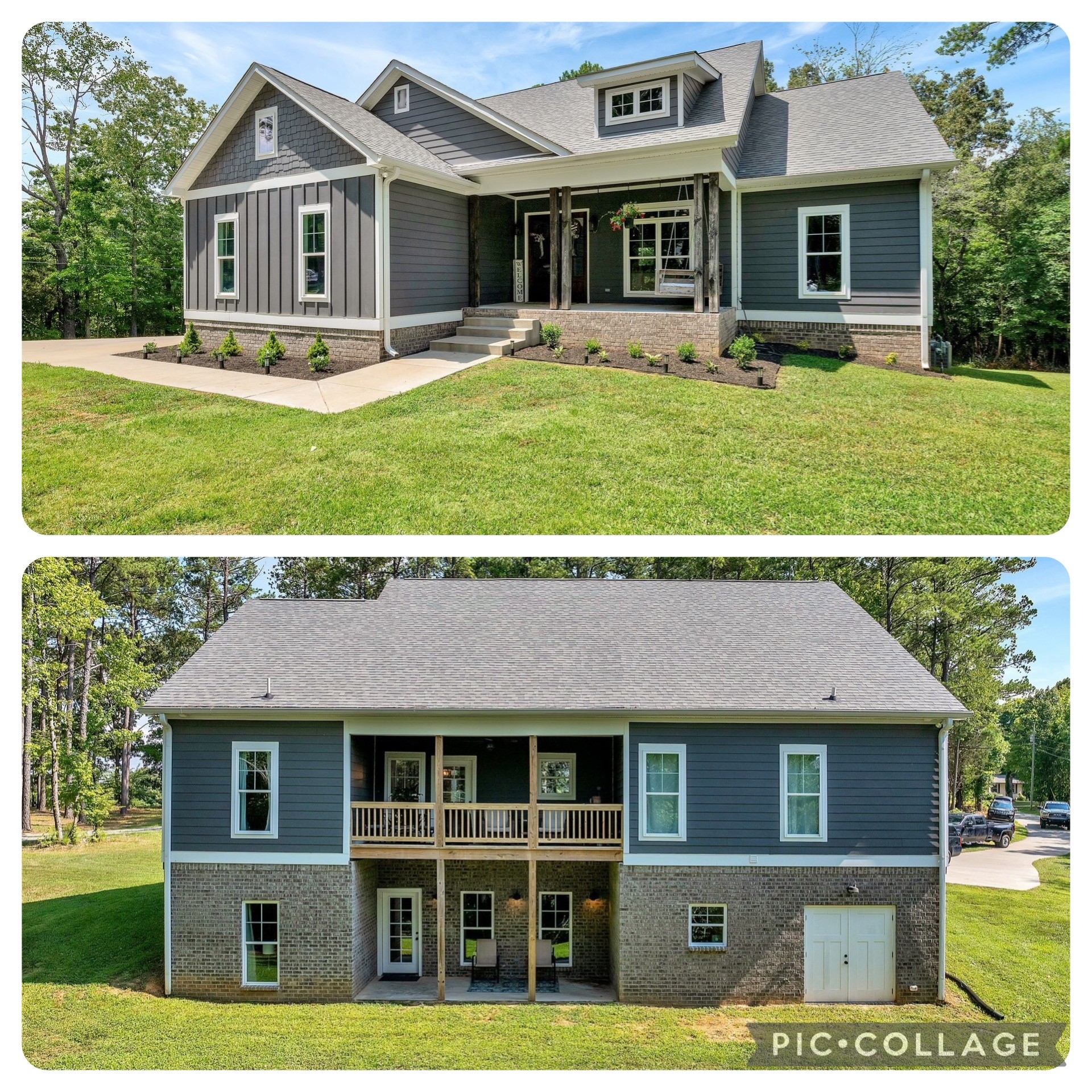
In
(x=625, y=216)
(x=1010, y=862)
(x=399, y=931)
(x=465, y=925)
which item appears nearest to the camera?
(x=399, y=931)

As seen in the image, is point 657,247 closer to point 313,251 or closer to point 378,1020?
point 313,251

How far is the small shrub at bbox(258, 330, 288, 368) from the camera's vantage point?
42.3 ft

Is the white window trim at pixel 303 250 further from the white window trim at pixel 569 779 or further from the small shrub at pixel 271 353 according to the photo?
the white window trim at pixel 569 779

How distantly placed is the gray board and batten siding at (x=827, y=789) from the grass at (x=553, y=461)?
343 centimetres

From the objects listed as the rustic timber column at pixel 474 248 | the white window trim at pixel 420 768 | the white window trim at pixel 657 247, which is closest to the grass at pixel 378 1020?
the white window trim at pixel 420 768

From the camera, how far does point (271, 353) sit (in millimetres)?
12977

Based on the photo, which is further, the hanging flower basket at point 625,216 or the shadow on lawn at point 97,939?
the hanging flower basket at point 625,216

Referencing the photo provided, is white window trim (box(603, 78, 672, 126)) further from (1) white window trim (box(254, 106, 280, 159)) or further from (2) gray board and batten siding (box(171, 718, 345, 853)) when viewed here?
(2) gray board and batten siding (box(171, 718, 345, 853))

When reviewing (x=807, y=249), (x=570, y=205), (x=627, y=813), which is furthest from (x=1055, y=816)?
(x=570, y=205)

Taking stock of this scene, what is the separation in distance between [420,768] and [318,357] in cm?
659

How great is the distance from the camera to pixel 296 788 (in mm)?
10258

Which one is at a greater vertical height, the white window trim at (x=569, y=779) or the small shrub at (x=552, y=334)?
the small shrub at (x=552, y=334)

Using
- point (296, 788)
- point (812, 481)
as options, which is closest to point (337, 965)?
point (296, 788)

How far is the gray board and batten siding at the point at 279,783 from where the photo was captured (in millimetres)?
10156
